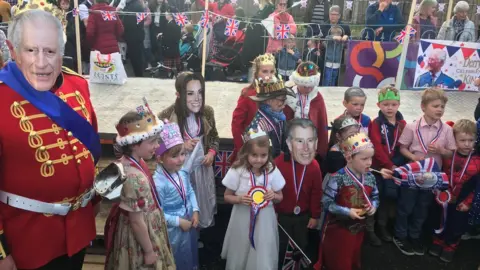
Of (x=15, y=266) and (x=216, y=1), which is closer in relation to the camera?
(x=15, y=266)

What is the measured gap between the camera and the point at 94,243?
3.71 meters

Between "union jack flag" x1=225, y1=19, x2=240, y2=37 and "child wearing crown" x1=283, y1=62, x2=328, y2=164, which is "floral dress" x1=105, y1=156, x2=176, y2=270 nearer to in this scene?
"child wearing crown" x1=283, y1=62, x2=328, y2=164

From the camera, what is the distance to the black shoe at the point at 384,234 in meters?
4.00

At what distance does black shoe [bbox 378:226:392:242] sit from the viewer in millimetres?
4000

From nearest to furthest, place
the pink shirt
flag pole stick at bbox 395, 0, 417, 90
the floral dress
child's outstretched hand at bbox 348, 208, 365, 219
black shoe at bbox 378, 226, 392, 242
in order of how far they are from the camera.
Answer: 1. the floral dress
2. child's outstretched hand at bbox 348, 208, 365, 219
3. the pink shirt
4. black shoe at bbox 378, 226, 392, 242
5. flag pole stick at bbox 395, 0, 417, 90

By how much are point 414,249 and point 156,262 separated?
8.14 feet

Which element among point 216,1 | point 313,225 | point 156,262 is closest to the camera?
point 156,262

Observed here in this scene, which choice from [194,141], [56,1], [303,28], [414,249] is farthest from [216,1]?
[414,249]

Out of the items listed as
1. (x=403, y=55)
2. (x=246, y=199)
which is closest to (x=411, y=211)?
(x=246, y=199)

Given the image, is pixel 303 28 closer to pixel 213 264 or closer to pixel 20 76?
pixel 213 264

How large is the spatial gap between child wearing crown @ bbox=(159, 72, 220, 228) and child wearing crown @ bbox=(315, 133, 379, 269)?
102 centimetres

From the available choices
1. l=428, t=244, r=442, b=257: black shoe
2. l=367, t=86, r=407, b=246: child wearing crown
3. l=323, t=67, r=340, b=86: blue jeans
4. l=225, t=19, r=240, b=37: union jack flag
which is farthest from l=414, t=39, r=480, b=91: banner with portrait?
l=428, t=244, r=442, b=257: black shoe

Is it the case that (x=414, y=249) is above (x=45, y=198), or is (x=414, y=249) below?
below

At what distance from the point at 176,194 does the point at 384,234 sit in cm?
215
